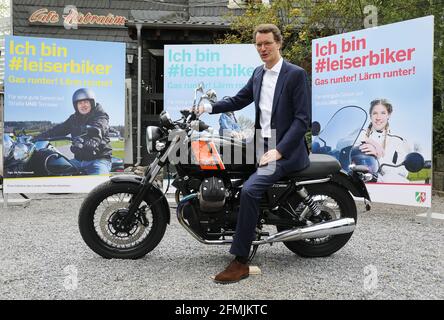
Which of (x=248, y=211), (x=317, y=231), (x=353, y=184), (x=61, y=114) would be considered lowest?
(x=317, y=231)

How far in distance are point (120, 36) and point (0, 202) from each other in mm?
7763

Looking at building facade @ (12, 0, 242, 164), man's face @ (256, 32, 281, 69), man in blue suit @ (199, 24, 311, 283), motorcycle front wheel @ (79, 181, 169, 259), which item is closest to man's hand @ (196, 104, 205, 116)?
man in blue suit @ (199, 24, 311, 283)

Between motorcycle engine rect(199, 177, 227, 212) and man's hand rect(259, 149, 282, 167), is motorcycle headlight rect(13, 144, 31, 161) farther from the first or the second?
man's hand rect(259, 149, 282, 167)

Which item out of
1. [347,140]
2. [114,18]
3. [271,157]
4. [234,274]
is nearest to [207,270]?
[234,274]

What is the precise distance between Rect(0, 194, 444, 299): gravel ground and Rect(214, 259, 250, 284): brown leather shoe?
0.05m

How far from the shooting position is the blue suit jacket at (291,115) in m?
3.00

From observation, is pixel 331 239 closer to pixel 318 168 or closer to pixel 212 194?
pixel 318 168

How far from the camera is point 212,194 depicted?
3051 mm

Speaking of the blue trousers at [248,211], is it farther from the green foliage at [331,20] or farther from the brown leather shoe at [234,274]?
the green foliage at [331,20]

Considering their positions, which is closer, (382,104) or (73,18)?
(382,104)

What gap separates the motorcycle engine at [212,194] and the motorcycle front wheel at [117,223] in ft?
1.44

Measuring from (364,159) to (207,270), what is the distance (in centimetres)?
292

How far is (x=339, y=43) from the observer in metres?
5.52

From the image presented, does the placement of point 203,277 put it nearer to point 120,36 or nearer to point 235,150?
point 235,150
